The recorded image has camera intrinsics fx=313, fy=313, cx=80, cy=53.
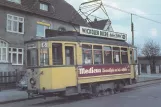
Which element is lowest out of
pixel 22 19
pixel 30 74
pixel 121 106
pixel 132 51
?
pixel 121 106

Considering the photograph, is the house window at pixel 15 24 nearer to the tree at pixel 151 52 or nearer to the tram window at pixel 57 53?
the tram window at pixel 57 53

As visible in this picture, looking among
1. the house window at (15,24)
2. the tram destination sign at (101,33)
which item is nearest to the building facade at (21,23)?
the house window at (15,24)

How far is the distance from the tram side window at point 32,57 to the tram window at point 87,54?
109 inches

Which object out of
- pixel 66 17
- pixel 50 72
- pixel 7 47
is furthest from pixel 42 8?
pixel 50 72

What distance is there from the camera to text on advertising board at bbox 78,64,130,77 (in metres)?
17.1

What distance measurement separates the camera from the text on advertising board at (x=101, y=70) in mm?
17094

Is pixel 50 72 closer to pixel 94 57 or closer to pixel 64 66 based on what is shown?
pixel 64 66

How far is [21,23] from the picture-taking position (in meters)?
31.4

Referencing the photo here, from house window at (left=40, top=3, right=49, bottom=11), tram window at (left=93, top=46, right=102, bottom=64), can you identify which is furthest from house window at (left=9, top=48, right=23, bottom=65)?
tram window at (left=93, top=46, right=102, bottom=64)

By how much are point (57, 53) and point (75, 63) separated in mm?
1246

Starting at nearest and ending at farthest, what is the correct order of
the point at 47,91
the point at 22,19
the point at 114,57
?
the point at 47,91
the point at 114,57
the point at 22,19

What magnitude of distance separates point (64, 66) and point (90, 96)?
2884mm

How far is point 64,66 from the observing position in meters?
16.0

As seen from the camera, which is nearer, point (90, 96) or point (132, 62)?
point (90, 96)
